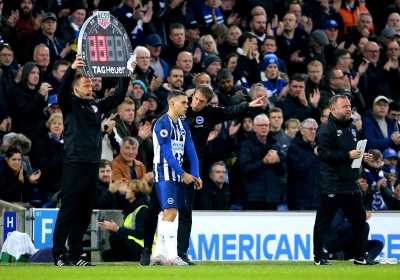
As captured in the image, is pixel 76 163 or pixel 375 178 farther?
pixel 375 178

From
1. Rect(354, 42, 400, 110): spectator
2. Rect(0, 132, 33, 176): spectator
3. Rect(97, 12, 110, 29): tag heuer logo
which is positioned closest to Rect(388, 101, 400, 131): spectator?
Rect(354, 42, 400, 110): spectator

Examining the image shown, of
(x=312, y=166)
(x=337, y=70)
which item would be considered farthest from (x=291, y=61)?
(x=312, y=166)

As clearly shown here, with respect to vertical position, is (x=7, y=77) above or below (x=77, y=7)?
below

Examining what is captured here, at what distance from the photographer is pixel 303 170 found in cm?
1856

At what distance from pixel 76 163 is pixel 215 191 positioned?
5407 mm

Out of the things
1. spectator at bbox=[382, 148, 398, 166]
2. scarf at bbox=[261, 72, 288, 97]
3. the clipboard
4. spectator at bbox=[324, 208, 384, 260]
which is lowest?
spectator at bbox=[324, 208, 384, 260]

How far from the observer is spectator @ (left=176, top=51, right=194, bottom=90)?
20578 mm

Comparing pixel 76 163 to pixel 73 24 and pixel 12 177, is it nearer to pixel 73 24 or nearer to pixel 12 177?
pixel 12 177

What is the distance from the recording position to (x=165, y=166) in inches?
521

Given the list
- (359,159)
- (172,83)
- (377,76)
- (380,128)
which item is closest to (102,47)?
(359,159)

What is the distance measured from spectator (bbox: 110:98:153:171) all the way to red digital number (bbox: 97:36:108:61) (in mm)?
3914

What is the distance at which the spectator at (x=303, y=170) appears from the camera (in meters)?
18.6

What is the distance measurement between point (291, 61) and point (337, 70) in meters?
1.93

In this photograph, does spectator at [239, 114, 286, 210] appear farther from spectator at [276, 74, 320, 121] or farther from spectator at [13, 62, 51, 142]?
spectator at [13, 62, 51, 142]
